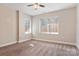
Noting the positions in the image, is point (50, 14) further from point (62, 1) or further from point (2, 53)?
point (2, 53)

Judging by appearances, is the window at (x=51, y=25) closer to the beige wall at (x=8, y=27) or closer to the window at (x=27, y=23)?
the window at (x=27, y=23)

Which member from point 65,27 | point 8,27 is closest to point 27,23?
point 8,27

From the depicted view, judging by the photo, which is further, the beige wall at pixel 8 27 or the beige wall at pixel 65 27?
the beige wall at pixel 8 27

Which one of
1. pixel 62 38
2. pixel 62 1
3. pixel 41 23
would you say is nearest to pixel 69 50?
pixel 62 38

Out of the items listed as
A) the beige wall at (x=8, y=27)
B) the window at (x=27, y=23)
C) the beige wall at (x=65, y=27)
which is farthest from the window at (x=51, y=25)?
the beige wall at (x=8, y=27)

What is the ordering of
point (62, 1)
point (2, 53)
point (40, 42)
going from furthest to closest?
1. point (40, 42)
2. point (2, 53)
3. point (62, 1)

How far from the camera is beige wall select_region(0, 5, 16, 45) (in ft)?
7.55

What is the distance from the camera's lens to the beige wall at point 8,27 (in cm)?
230

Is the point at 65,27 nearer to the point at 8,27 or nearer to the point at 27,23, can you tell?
the point at 27,23

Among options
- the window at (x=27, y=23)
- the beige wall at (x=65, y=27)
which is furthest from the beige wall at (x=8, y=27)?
the beige wall at (x=65, y=27)

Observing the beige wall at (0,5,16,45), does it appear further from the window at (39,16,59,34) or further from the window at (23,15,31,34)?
the window at (39,16,59,34)

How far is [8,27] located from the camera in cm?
238

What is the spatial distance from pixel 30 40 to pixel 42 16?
2.19ft

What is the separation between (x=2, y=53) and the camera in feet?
7.23
